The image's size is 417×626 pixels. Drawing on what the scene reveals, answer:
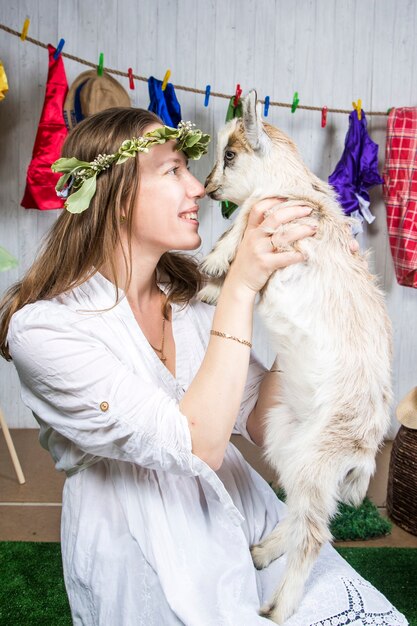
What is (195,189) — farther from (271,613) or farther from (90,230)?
(271,613)

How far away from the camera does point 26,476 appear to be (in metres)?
3.43

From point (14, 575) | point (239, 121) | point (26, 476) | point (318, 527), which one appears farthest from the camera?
point (26, 476)

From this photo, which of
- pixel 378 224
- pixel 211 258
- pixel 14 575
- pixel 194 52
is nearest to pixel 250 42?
pixel 194 52

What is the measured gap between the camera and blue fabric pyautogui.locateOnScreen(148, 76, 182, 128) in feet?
11.6

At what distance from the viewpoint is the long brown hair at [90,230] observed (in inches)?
58.7

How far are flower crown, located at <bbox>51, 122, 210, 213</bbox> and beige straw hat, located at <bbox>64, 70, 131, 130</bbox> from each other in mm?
2085

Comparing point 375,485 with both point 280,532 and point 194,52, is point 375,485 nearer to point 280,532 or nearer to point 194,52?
point 280,532

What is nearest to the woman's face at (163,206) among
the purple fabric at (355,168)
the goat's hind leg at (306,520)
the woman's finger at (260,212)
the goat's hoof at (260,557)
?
the woman's finger at (260,212)

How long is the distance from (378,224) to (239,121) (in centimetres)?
255

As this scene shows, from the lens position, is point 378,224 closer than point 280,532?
No

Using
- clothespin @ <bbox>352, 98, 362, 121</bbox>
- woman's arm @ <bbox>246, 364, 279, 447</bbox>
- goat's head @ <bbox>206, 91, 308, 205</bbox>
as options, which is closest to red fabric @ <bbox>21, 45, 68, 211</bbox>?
clothespin @ <bbox>352, 98, 362, 121</bbox>

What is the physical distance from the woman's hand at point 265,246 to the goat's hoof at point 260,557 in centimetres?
64

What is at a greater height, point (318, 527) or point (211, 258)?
point (211, 258)

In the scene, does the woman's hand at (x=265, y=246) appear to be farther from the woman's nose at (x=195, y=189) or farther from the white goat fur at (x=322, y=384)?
the woman's nose at (x=195, y=189)
